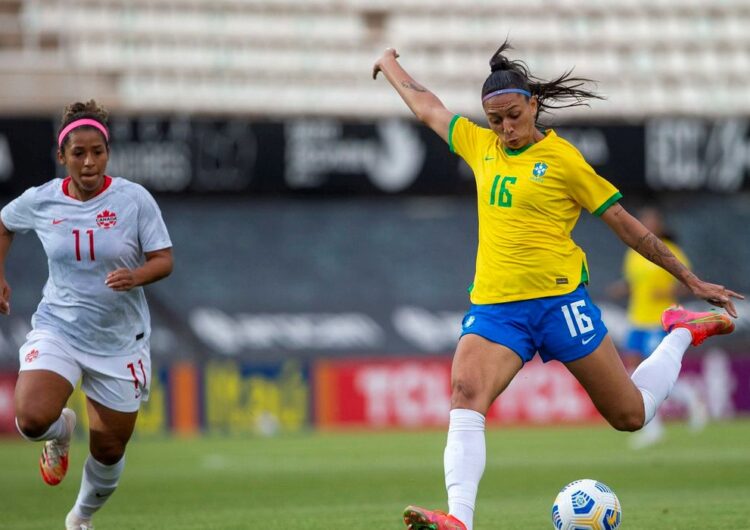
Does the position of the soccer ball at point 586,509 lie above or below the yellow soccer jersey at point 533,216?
below

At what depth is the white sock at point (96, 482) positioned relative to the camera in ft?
25.2

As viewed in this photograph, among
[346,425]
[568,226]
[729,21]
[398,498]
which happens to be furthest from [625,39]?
[568,226]

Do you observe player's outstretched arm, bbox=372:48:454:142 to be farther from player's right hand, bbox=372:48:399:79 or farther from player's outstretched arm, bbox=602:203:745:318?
player's outstretched arm, bbox=602:203:745:318

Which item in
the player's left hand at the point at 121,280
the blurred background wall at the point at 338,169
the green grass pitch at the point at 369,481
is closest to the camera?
the player's left hand at the point at 121,280

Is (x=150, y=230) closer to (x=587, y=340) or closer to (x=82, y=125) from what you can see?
(x=82, y=125)

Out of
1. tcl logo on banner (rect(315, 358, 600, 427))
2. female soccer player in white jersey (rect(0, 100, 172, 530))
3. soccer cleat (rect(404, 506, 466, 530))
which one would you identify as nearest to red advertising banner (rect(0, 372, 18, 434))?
tcl logo on banner (rect(315, 358, 600, 427))

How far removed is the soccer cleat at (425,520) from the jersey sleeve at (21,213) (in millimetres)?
2979

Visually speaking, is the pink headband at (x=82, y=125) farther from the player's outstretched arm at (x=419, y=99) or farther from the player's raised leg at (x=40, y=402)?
the player's outstretched arm at (x=419, y=99)

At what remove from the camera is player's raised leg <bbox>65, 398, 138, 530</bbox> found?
25.1ft

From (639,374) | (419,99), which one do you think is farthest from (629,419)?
(419,99)

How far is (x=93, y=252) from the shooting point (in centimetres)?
757

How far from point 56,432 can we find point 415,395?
45.7 ft

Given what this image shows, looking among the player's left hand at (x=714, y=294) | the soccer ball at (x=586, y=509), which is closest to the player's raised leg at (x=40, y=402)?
the soccer ball at (x=586, y=509)

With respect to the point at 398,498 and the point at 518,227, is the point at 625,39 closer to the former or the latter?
the point at 398,498
